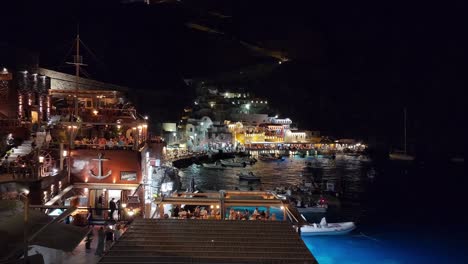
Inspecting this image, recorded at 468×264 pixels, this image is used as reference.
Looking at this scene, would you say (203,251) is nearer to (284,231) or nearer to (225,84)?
(284,231)

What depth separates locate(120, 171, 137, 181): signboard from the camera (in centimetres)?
1708

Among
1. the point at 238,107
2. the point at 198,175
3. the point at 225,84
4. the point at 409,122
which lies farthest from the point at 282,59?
the point at 198,175

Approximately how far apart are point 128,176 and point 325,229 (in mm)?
12898

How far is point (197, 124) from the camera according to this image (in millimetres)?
80438

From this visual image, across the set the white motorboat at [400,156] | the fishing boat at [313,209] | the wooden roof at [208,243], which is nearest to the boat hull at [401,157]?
the white motorboat at [400,156]

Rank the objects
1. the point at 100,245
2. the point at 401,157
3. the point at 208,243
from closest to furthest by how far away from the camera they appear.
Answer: the point at 208,243
the point at 100,245
the point at 401,157

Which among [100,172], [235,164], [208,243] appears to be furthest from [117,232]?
[235,164]

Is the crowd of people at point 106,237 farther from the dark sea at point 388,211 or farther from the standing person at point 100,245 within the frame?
the dark sea at point 388,211

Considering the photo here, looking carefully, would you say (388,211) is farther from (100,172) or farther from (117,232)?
(117,232)

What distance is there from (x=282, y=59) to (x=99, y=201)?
135 meters

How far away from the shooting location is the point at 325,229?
23.2 metres

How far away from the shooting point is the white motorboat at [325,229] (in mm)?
22998

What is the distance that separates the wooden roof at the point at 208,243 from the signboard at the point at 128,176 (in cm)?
840

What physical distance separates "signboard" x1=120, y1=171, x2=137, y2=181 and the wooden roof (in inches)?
331
